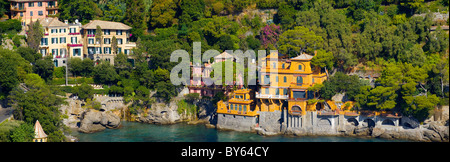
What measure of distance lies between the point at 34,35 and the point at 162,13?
1604 centimetres

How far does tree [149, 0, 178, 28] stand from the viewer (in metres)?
90.5

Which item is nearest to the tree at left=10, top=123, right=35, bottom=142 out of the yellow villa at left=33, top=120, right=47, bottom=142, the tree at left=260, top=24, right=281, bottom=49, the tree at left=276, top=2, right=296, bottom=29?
the yellow villa at left=33, top=120, right=47, bottom=142

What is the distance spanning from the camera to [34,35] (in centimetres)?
8356

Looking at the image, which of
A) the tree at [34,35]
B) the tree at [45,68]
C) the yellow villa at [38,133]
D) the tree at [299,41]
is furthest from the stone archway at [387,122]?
the tree at [34,35]

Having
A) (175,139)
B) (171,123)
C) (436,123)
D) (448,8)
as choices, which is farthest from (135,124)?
(448,8)

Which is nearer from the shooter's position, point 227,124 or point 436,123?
point 436,123

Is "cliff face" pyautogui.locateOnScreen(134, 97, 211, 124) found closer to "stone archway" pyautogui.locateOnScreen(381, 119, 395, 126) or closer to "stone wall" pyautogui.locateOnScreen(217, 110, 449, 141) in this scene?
"stone wall" pyautogui.locateOnScreen(217, 110, 449, 141)

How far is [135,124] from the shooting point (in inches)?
3073

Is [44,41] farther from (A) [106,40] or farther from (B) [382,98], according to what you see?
(B) [382,98]

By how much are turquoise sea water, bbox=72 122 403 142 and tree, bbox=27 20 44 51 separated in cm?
1432

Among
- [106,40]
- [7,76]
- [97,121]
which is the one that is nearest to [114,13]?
[106,40]

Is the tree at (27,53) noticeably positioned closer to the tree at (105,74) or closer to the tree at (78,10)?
the tree at (105,74)

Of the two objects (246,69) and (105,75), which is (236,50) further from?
(105,75)

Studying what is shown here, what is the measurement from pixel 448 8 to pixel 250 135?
27475mm
